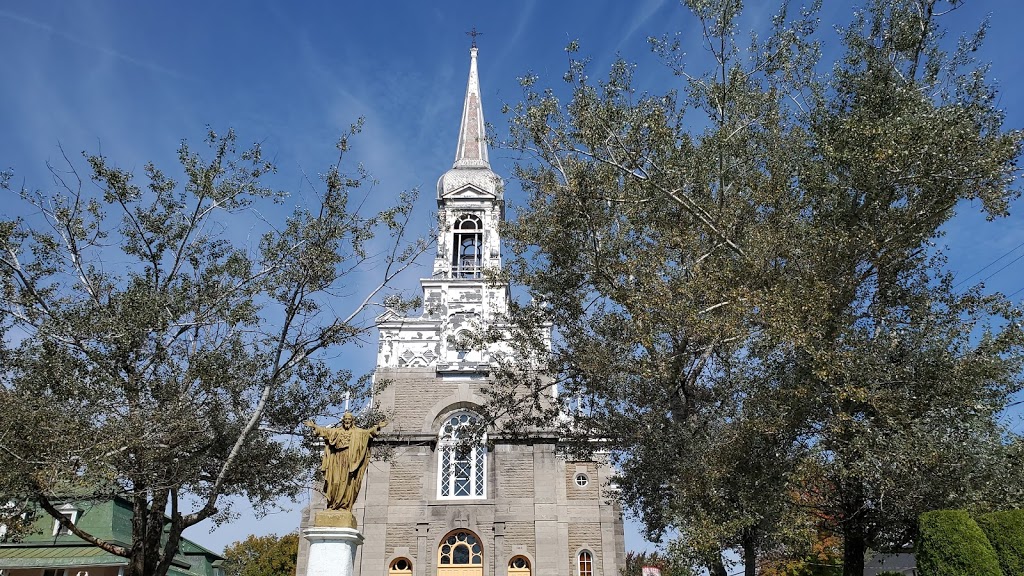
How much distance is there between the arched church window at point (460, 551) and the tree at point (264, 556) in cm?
2290

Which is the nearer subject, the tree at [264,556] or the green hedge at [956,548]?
the green hedge at [956,548]

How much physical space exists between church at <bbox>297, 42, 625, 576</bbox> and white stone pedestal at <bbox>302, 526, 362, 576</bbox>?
9.95m

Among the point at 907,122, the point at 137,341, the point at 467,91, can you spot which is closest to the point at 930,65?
the point at 907,122

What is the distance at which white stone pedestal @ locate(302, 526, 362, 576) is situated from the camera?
36.6 feet

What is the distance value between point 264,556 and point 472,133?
28.4 m

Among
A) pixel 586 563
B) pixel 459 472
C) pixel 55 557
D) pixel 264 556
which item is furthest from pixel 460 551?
pixel 264 556

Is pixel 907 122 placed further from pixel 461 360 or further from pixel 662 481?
pixel 461 360

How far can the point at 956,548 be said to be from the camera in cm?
1066

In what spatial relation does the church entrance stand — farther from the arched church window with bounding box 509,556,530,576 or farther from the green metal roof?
the green metal roof

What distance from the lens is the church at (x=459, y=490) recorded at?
2269 cm

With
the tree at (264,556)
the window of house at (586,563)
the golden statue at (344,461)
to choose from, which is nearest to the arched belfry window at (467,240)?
the window of house at (586,563)

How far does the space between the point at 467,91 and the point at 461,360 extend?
13008mm

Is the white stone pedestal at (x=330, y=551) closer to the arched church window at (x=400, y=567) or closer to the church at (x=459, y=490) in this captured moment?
the church at (x=459, y=490)

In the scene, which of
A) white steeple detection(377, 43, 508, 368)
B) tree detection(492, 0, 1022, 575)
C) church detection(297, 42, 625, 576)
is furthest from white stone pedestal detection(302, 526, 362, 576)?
white steeple detection(377, 43, 508, 368)
